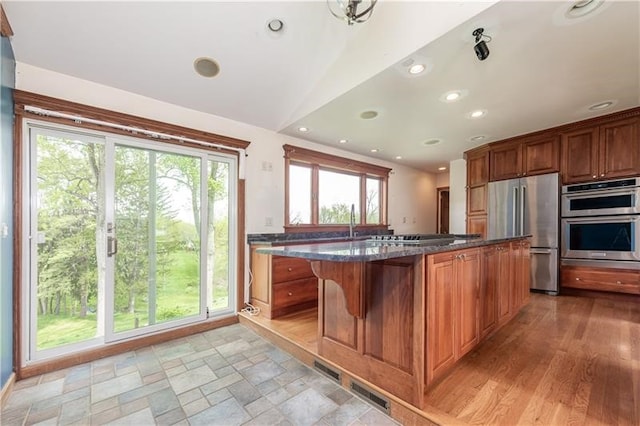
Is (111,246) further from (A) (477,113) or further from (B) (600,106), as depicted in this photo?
(B) (600,106)

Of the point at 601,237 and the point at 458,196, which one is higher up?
the point at 458,196

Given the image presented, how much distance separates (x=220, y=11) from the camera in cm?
200

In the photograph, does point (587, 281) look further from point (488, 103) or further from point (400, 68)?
point (400, 68)

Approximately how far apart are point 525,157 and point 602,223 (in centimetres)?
128

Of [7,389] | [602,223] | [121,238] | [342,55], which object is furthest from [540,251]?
[7,389]

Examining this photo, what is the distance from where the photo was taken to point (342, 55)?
2.53 m

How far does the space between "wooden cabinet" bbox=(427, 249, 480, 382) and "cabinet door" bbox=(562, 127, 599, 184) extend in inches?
112

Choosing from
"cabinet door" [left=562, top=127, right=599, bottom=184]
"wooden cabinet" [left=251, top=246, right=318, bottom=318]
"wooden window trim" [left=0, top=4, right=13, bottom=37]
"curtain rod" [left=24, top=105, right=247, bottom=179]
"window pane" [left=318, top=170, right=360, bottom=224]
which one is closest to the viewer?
"wooden window trim" [left=0, top=4, right=13, bottom=37]

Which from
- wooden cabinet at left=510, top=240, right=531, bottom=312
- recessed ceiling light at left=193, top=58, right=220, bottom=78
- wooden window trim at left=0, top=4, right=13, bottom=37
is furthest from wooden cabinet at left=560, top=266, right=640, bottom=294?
wooden window trim at left=0, top=4, right=13, bottom=37

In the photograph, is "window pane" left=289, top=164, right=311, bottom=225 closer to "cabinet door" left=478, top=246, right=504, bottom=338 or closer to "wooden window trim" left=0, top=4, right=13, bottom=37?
"cabinet door" left=478, top=246, right=504, bottom=338

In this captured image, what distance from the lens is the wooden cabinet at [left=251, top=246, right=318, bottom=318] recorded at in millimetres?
2980

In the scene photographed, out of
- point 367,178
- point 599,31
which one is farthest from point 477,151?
point 599,31

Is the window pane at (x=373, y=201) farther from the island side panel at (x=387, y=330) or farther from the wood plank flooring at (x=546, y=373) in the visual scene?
the island side panel at (x=387, y=330)

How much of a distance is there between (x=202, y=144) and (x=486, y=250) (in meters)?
3.02
